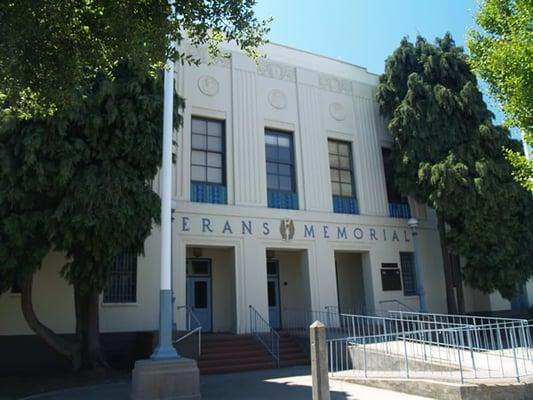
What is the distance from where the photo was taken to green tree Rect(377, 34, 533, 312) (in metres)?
17.3

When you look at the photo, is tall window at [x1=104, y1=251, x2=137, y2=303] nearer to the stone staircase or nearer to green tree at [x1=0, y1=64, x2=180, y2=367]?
green tree at [x1=0, y1=64, x2=180, y2=367]

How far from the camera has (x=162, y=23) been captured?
704 cm

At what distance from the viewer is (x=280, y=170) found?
18.7 metres

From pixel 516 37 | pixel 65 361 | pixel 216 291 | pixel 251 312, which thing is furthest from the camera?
pixel 216 291

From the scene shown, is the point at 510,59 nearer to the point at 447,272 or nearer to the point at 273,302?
the point at 447,272

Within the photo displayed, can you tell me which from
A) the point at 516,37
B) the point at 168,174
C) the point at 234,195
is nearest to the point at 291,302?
the point at 234,195

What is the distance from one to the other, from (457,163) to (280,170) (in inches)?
255

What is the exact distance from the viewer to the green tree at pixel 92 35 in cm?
661

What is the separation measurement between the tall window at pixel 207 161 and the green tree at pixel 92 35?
9.20 metres

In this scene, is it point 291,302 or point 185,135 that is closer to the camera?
point 185,135

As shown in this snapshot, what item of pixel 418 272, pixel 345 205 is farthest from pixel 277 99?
pixel 418 272

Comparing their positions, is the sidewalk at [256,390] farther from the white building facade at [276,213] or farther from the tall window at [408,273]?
the tall window at [408,273]

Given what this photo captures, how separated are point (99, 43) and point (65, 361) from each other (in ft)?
32.1

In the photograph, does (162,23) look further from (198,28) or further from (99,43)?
(99,43)
